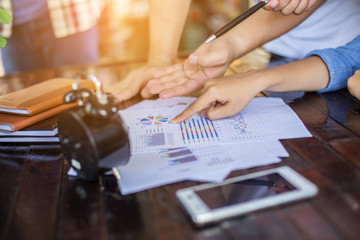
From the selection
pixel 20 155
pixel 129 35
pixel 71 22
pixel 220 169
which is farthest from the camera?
pixel 129 35

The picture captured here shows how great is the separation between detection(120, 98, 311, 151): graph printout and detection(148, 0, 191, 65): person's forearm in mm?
428

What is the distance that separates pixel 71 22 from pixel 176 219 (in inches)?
68.4

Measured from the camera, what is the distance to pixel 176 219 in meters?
0.49

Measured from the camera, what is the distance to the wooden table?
462 mm

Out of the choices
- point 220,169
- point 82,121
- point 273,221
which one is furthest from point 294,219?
point 82,121

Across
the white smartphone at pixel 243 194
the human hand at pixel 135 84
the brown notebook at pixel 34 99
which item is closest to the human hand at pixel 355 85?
the white smartphone at pixel 243 194

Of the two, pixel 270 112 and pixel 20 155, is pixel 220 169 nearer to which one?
pixel 270 112

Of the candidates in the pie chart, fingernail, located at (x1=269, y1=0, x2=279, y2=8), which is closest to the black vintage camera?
the pie chart

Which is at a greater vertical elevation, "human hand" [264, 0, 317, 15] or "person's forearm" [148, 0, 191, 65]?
"human hand" [264, 0, 317, 15]

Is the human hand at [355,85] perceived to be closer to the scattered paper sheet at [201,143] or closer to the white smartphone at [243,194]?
the scattered paper sheet at [201,143]

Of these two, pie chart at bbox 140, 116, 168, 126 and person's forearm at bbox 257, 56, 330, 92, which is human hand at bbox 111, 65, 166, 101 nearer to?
pie chart at bbox 140, 116, 168, 126

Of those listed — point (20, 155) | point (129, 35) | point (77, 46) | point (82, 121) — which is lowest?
point (129, 35)

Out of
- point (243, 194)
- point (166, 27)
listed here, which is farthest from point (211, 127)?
point (166, 27)

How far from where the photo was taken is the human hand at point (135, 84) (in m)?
1.05
